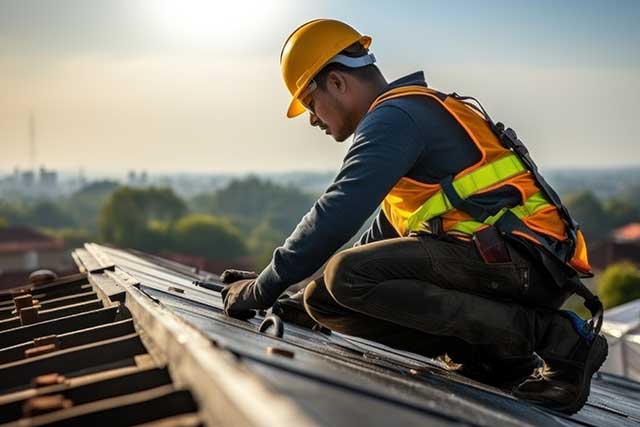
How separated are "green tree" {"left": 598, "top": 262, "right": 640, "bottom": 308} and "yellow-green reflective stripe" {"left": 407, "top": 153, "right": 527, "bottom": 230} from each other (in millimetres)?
39499

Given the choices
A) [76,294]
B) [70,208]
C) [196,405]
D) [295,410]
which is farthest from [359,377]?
[70,208]

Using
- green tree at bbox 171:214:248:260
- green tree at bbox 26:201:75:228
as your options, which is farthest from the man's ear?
green tree at bbox 26:201:75:228

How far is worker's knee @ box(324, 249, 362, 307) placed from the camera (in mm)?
3678

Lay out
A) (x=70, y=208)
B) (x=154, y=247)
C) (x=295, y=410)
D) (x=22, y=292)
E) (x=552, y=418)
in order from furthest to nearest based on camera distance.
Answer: (x=70, y=208) → (x=154, y=247) → (x=22, y=292) → (x=552, y=418) → (x=295, y=410)

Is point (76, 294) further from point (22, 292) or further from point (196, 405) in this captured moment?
point (196, 405)

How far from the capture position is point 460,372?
168 inches

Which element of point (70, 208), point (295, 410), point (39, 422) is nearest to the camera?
point (295, 410)

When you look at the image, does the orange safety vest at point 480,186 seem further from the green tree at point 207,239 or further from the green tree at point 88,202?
the green tree at point 88,202

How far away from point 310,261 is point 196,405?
1580 mm

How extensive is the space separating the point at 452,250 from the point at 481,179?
1.18 feet

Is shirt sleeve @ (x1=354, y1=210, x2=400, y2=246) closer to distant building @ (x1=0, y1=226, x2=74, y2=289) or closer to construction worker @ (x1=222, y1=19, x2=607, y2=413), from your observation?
construction worker @ (x1=222, y1=19, x2=607, y2=413)

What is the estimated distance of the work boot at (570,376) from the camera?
146 inches

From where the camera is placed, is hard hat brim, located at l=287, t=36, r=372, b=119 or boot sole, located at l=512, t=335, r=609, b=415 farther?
hard hat brim, located at l=287, t=36, r=372, b=119

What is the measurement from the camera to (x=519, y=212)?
149 inches
